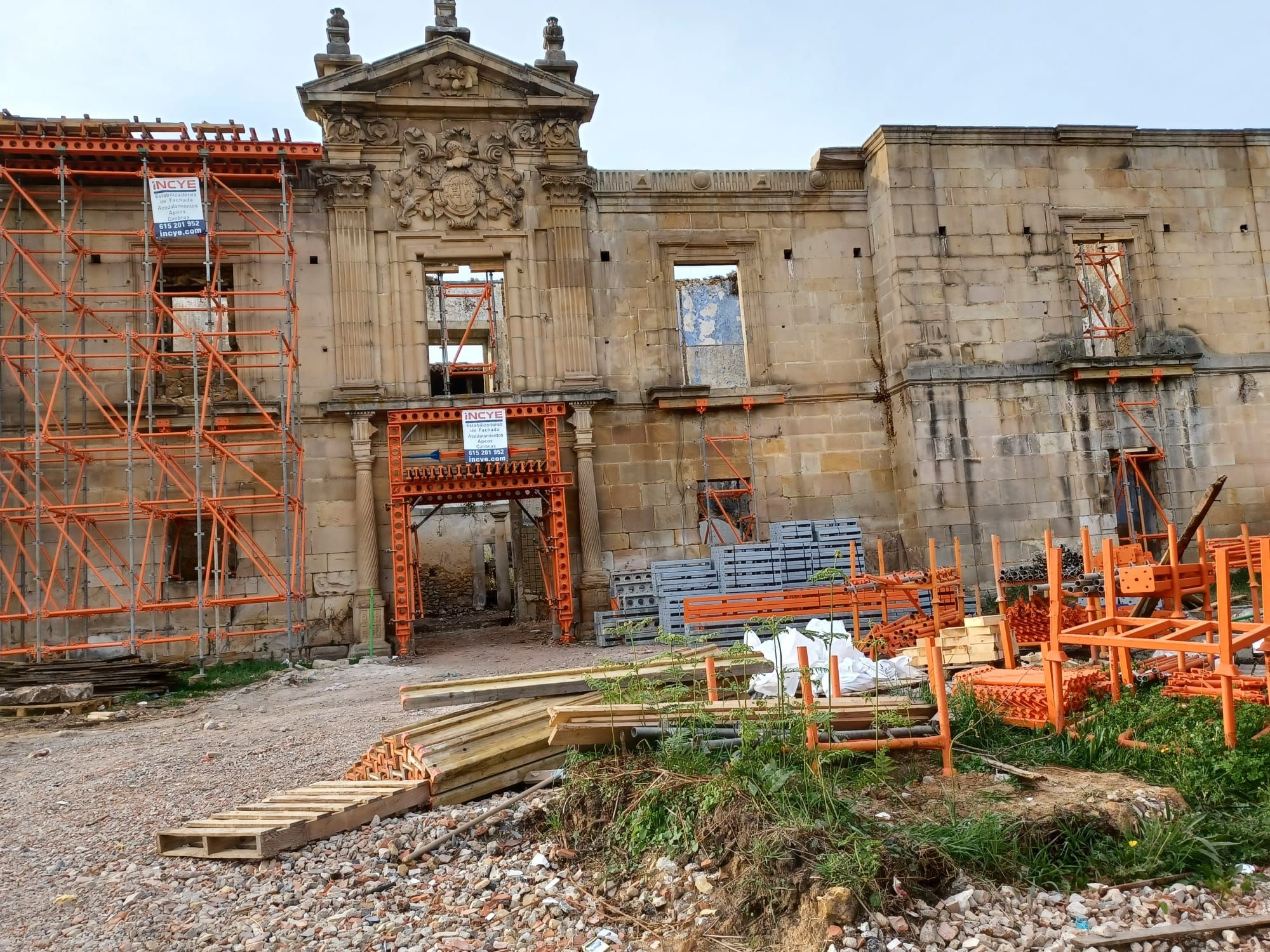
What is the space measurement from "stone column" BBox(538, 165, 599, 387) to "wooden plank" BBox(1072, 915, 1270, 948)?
1363cm

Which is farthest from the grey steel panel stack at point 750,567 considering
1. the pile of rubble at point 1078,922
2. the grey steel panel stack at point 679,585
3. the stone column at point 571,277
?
the pile of rubble at point 1078,922

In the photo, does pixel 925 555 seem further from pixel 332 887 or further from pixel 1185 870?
pixel 332 887

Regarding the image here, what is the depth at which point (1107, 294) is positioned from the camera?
1964 centimetres

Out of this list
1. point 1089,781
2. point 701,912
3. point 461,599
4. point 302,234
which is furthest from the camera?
point 461,599

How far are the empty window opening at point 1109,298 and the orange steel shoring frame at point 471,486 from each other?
10718mm

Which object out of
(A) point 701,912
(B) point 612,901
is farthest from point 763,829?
(B) point 612,901

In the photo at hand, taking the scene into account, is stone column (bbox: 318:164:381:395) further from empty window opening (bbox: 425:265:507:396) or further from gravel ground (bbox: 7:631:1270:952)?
gravel ground (bbox: 7:631:1270:952)

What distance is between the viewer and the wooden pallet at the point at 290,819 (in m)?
5.83

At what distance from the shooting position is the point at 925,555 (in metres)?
17.0

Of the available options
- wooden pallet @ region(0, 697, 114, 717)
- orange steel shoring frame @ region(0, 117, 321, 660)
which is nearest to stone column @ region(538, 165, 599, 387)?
orange steel shoring frame @ region(0, 117, 321, 660)

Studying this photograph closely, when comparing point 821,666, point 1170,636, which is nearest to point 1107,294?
point 1170,636

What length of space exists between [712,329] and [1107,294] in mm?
8538

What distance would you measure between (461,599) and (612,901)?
930 inches

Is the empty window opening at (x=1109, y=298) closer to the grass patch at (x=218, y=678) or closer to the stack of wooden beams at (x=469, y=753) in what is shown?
the stack of wooden beams at (x=469, y=753)
